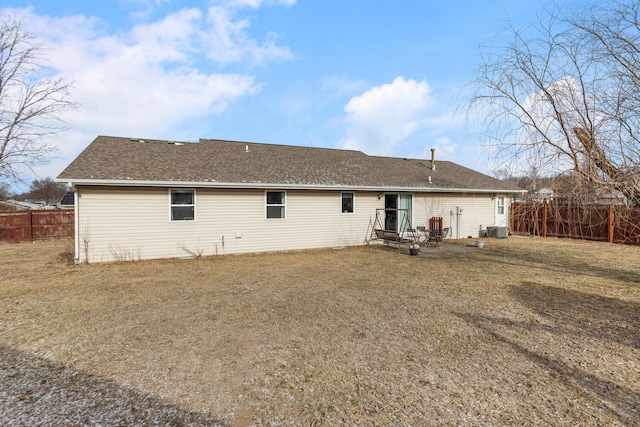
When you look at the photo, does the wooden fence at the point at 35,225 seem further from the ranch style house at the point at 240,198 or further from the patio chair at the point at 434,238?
the patio chair at the point at 434,238

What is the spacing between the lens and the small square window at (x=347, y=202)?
12906 millimetres

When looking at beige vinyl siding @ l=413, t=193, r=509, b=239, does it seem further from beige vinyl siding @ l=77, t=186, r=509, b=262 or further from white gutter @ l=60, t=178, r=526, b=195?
white gutter @ l=60, t=178, r=526, b=195

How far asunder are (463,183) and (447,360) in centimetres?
1369

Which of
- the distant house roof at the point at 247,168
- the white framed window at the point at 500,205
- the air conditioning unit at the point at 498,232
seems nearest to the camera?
the distant house roof at the point at 247,168

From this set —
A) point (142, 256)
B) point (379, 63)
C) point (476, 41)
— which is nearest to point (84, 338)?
point (142, 256)

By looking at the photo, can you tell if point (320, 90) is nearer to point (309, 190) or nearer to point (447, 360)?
point (309, 190)

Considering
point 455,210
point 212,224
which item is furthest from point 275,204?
point 455,210

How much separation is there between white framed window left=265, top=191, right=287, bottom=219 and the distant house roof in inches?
21.2

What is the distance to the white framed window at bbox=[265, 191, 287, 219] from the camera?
11.6 m

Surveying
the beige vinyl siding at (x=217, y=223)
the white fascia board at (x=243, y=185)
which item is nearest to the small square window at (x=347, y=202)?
the beige vinyl siding at (x=217, y=223)

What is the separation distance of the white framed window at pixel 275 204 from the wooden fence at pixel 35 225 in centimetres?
1158

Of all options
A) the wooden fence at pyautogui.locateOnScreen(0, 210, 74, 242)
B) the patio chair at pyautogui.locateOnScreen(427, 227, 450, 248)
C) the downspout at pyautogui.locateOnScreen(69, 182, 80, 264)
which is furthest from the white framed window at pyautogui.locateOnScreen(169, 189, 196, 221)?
the wooden fence at pyautogui.locateOnScreen(0, 210, 74, 242)

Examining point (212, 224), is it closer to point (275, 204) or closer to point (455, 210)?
point (275, 204)

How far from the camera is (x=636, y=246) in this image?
13.0m
